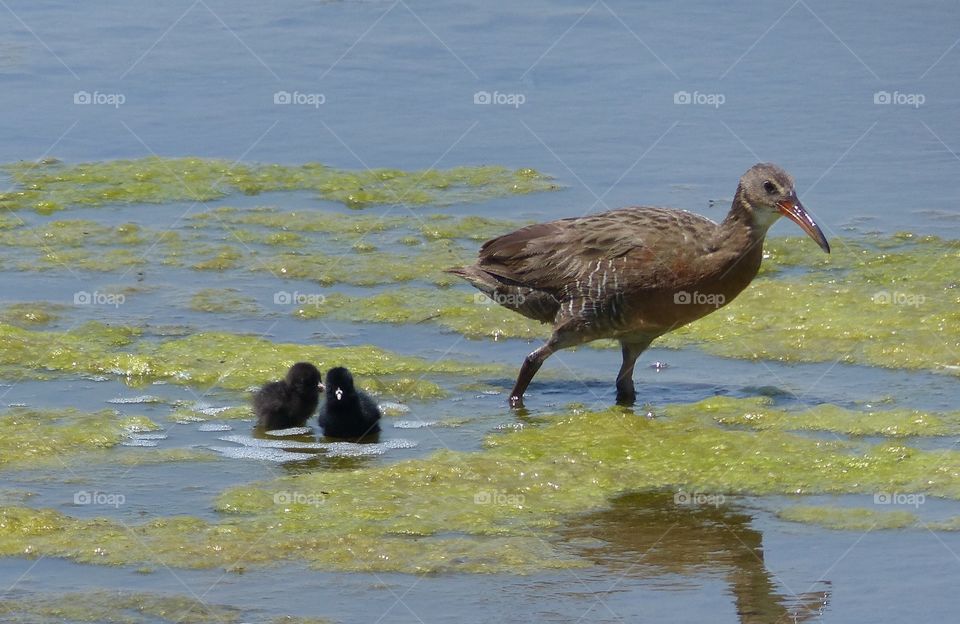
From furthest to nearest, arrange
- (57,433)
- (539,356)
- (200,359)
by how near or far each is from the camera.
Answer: (200,359) < (539,356) < (57,433)

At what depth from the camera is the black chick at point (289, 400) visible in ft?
34.1

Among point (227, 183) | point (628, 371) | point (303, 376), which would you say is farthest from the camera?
point (227, 183)

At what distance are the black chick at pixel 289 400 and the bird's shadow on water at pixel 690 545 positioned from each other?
2288mm

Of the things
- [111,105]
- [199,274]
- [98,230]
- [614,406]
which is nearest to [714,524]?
[614,406]

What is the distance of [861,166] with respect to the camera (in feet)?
51.0

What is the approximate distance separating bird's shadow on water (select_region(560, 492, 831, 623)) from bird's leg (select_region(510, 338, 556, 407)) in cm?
186

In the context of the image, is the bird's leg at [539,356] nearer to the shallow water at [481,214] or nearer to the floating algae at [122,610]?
the shallow water at [481,214]

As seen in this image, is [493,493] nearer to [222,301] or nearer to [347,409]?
[347,409]

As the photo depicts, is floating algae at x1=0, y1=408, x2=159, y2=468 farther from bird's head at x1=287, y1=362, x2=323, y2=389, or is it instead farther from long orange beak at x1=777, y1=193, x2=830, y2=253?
long orange beak at x1=777, y1=193, x2=830, y2=253

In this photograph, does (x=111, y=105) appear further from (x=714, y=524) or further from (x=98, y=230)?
(x=714, y=524)

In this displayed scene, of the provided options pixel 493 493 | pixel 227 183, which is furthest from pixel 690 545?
pixel 227 183

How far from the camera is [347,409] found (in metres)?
10.2

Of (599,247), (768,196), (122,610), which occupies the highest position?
(768,196)

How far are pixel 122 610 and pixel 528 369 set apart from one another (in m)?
4.00
